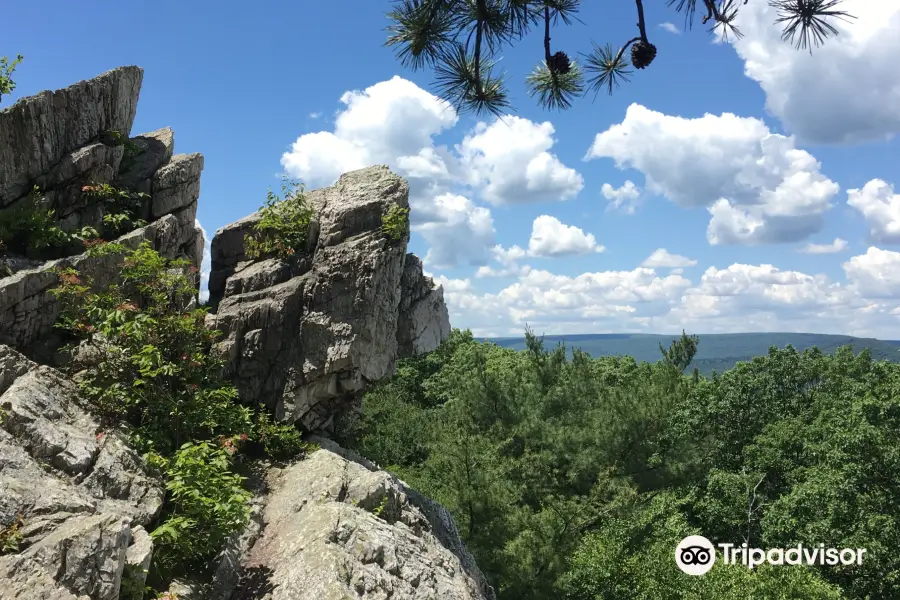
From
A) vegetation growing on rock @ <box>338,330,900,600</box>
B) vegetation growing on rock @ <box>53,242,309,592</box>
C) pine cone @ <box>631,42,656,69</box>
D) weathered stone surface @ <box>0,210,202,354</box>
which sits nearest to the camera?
pine cone @ <box>631,42,656,69</box>

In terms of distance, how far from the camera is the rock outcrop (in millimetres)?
11828

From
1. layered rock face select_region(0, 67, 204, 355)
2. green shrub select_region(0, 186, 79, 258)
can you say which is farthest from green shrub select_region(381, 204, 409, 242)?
green shrub select_region(0, 186, 79, 258)

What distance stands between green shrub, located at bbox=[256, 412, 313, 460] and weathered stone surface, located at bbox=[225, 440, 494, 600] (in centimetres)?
46

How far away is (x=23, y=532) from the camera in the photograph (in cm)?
644

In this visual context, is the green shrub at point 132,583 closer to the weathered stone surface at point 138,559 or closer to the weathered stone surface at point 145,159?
the weathered stone surface at point 138,559

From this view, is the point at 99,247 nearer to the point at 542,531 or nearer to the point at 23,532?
the point at 23,532

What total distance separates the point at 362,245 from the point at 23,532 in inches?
289

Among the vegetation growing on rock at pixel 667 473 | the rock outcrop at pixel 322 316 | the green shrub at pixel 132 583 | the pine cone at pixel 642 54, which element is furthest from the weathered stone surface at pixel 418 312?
the pine cone at pixel 642 54

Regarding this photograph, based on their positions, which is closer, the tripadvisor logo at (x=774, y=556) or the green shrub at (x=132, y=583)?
the green shrub at (x=132, y=583)

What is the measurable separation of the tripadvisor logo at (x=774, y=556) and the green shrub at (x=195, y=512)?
43.9 ft

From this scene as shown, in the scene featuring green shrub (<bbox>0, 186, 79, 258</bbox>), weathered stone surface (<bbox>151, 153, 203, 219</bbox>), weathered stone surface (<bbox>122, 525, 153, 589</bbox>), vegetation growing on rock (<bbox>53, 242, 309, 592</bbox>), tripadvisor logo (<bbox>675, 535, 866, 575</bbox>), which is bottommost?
tripadvisor logo (<bbox>675, 535, 866, 575</bbox>)

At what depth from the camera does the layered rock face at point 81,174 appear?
1034cm

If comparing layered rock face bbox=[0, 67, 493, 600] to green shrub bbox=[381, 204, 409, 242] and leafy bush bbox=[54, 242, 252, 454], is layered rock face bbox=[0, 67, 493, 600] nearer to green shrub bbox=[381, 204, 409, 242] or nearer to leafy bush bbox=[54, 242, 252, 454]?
green shrub bbox=[381, 204, 409, 242]

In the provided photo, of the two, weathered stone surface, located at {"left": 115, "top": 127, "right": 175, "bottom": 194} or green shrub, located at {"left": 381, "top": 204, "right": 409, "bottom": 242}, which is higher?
weathered stone surface, located at {"left": 115, "top": 127, "right": 175, "bottom": 194}
